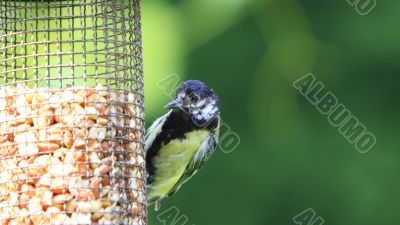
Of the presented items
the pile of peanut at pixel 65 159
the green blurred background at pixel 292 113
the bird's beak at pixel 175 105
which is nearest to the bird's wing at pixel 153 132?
the bird's beak at pixel 175 105

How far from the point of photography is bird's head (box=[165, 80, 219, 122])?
5.87m

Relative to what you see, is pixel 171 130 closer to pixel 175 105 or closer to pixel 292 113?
pixel 175 105

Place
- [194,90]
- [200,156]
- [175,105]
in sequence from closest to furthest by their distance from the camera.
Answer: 1. [175,105]
2. [194,90]
3. [200,156]

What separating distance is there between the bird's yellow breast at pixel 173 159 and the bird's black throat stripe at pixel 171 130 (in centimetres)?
2

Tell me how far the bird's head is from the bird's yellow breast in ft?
0.34

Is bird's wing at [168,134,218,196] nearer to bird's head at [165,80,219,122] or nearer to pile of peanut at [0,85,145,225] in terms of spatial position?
bird's head at [165,80,219,122]

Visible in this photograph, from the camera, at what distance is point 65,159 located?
4895 millimetres

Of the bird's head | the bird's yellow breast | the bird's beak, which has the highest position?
the bird's head

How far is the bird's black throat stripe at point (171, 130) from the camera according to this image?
19.2 ft

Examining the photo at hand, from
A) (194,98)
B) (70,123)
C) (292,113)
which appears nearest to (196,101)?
(194,98)

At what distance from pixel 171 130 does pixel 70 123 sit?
3.43ft

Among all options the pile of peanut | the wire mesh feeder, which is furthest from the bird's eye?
the pile of peanut

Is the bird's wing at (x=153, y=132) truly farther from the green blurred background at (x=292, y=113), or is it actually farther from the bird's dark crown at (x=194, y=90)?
the green blurred background at (x=292, y=113)

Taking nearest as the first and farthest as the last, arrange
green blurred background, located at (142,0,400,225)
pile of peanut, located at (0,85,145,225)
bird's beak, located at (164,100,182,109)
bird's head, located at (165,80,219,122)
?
pile of peanut, located at (0,85,145,225) → bird's beak, located at (164,100,182,109) → bird's head, located at (165,80,219,122) → green blurred background, located at (142,0,400,225)
